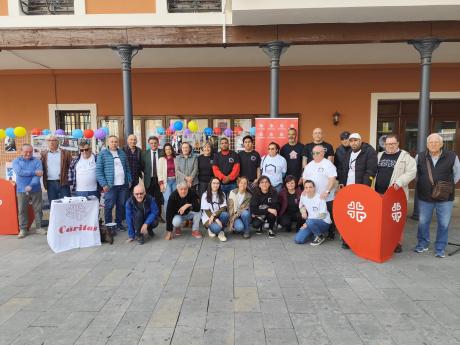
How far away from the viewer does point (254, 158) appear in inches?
233

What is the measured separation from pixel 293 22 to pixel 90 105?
19.6ft

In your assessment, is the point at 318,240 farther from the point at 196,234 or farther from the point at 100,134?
the point at 100,134

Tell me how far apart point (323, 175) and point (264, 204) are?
1.03 m

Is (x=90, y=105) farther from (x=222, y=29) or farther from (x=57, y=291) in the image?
(x=57, y=291)

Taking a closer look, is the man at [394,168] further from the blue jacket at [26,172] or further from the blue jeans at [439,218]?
the blue jacket at [26,172]

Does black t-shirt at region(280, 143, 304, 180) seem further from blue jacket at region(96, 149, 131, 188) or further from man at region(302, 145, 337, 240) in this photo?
blue jacket at region(96, 149, 131, 188)

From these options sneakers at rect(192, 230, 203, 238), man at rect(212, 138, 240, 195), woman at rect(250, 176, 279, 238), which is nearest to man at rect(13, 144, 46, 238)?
sneakers at rect(192, 230, 203, 238)

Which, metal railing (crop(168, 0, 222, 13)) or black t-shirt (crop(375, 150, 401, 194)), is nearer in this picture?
black t-shirt (crop(375, 150, 401, 194))

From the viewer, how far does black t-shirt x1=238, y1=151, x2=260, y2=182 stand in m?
5.92

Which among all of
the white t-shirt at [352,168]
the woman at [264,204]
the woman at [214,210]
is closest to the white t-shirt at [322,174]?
the white t-shirt at [352,168]

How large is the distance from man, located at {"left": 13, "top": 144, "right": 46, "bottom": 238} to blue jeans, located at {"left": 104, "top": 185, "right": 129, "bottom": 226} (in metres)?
1.10

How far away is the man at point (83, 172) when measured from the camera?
5492mm

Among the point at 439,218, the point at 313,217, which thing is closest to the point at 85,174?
the point at 313,217

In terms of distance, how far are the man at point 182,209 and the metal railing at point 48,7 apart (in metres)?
4.51
